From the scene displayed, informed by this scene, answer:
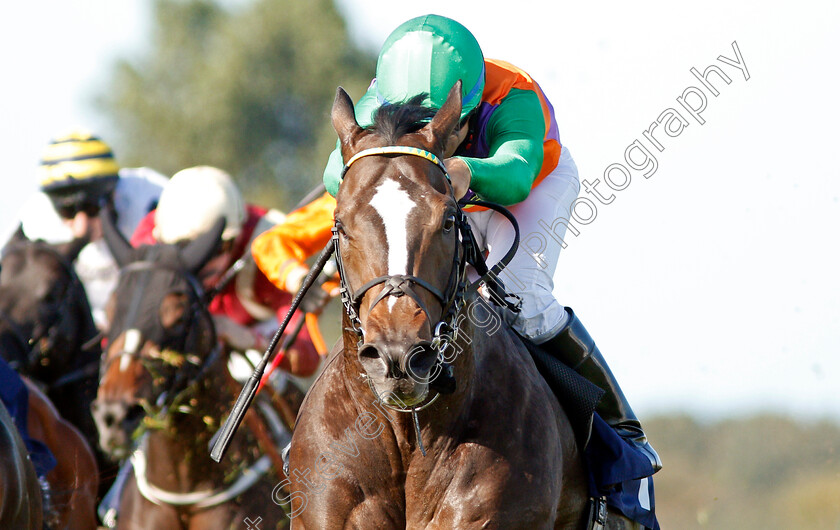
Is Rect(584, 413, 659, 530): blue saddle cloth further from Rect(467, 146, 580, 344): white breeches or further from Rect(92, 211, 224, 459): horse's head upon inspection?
Rect(92, 211, 224, 459): horse's head

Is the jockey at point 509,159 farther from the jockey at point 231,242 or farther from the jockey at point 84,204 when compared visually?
the jockey at point 84,204

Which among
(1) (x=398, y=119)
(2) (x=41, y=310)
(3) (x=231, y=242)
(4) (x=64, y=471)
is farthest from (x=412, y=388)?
(2) (x=41, y=310)

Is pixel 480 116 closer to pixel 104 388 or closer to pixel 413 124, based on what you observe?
pixel 413 124

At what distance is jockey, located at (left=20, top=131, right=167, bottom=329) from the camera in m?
8.10

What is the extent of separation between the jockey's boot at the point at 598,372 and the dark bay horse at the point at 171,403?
2.67 m

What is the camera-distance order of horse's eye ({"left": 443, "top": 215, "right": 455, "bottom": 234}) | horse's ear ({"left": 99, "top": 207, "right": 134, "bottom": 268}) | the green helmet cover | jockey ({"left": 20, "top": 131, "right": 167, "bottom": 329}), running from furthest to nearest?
jockey ({"left": 20, "top": 131, "right": 167, "bottom": 329}), horse's ear ({"left": 99, "top": 207, "right": 134, "bottom": 268}), the green helmet cover, horse's eye ({"left": 443, "top": 215, "right": 455, "bottom": 234})

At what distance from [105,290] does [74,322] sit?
1.18 meters

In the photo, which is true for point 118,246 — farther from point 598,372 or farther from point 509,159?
point 509,159

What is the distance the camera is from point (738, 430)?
16656 millimetres

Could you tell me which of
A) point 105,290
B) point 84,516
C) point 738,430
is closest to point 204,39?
point 738,430

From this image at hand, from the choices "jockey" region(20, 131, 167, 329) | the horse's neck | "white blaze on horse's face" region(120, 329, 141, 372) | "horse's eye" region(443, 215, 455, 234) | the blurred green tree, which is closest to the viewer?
"horse's eye" region(443, 215, 455, 234)

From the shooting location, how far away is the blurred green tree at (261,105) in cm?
3209

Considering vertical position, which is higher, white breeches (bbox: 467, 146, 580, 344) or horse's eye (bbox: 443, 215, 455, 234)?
horse's eye (bbox: 443, 215, 455, 234)

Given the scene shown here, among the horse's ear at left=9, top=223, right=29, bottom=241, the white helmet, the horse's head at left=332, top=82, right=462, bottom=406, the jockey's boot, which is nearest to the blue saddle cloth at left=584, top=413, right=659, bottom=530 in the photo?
the jockey's boot
